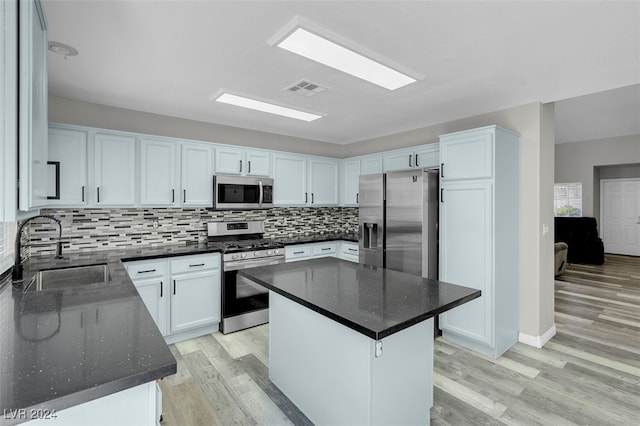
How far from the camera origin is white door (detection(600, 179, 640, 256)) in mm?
8352

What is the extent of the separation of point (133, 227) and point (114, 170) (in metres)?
0.70

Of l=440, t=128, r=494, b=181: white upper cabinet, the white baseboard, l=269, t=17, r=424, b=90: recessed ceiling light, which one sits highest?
l=269, t=17, r=424, b=90: recessed ceiling light

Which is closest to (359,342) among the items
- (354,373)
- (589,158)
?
(354,373)

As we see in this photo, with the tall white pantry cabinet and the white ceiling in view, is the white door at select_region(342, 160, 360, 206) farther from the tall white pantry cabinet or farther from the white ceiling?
the tall white pantry cabinet

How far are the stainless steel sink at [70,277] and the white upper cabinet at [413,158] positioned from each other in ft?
11.7

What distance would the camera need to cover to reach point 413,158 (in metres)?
4.29

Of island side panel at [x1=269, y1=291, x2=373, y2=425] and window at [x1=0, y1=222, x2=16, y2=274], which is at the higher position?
window at [x1=0, y1=222, x2=16, y2=274]

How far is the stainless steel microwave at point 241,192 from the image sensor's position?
3936mm

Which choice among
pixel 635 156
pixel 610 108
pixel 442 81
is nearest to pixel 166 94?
pixel 442 81

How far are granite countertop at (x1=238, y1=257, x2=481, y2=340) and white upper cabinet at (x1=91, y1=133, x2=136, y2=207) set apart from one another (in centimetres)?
188

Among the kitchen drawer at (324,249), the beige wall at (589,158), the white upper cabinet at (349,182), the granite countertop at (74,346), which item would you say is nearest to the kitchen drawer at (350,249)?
the kitchen drawer at (324,249)

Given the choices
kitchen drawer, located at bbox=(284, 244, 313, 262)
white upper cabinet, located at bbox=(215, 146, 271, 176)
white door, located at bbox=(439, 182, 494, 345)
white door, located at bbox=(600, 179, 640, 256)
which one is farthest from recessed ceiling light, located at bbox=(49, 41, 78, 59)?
white door, located at bbox=(600, 179, 640, 256)

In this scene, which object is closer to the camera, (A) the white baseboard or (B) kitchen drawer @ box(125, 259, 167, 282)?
(B) kitchen drawer @ box(125, 259, 167, 282)

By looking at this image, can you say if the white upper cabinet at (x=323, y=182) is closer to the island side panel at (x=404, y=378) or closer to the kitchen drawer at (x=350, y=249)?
the kitchen drawer at (x=350, y=249)
